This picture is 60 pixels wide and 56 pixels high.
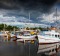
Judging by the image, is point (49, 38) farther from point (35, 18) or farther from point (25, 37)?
point (25, 37)

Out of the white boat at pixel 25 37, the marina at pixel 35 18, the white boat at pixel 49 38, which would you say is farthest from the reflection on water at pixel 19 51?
the white boat at pixel 25 37

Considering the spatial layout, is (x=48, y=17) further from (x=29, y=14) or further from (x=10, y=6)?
(x=10, y=6)

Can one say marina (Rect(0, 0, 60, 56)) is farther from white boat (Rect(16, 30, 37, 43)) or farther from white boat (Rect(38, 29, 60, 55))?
white boat (Rect(16, 30, 37, 43))

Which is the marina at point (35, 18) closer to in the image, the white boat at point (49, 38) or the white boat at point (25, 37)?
the white boat at point (49, 38)

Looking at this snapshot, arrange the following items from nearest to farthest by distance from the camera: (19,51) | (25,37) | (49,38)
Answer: (19,51)
(49,38)
(25,37)

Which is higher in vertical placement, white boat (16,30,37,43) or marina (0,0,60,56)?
marina (0,0,60,56)

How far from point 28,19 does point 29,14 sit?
0.24 m

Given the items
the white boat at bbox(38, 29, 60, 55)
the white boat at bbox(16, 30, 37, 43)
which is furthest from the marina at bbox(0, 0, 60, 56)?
the white boat at bbox(16, 30, 37, 43)

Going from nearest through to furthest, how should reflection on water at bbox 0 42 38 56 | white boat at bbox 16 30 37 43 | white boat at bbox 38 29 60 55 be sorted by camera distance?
reflection on water at bbox 0 42 38 56 < white boat at bbox 38 29 60 55 < white boat at bbox 16 30 37 43

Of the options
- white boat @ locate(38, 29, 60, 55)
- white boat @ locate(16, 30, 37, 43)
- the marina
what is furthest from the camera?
white boat @ locate(16, 30, 37, 43)

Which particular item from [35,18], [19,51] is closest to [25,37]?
[35,18]

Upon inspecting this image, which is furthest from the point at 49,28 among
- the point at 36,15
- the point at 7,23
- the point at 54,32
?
the point at 7,23

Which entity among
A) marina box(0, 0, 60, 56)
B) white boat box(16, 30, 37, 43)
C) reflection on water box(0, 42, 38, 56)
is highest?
marina box(0, 0, 60, 56)

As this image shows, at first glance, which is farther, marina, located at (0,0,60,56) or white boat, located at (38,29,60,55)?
white boat, located at (38,29,60,55)
